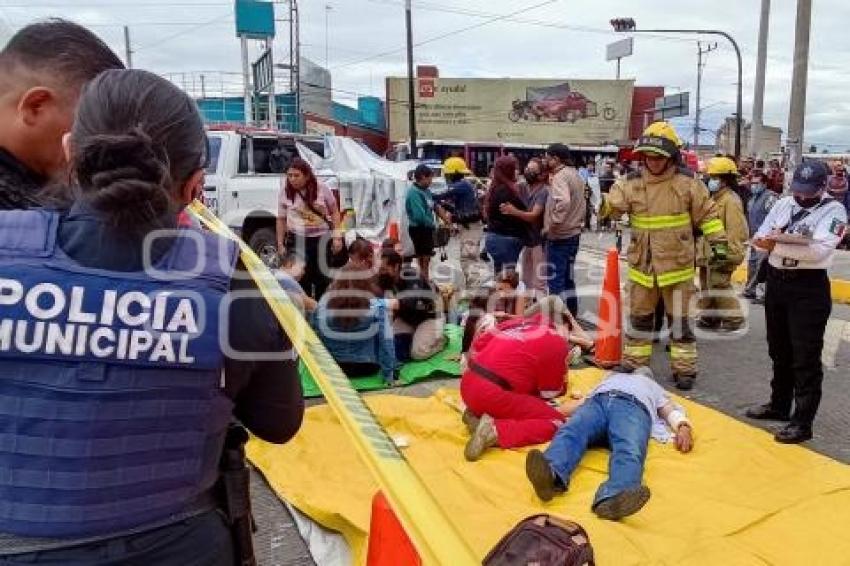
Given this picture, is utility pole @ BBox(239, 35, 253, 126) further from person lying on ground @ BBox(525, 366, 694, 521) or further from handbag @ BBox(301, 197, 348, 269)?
person lying on ground @ BBox(525, 366, 694, 521)

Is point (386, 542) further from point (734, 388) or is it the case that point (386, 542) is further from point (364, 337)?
point (734, 388)

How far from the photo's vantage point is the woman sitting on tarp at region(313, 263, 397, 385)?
5328mm

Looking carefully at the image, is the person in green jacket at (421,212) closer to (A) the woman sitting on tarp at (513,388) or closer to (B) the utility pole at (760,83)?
(A) the woman sitting on tarp at (513,388)

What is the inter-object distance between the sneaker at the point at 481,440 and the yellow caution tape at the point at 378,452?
2678 mm

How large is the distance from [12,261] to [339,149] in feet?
34.2

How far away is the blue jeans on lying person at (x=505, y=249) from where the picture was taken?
7.18m

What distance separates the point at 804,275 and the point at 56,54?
13.7ft

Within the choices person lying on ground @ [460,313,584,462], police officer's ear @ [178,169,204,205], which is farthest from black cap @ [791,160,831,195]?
police officer's ear @ [178,169,204,205]

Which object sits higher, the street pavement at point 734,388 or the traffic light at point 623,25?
the traffic light at point 623,25

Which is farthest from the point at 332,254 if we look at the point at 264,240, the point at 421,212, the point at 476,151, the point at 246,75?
the point at 476,151

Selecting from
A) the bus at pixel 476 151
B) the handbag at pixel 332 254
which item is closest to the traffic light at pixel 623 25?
the bus at pixel 476 151

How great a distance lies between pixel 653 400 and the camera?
4.11 m

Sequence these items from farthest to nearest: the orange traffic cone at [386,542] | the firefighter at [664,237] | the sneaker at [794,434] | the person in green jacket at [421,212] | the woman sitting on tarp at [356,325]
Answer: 1. the person in green jacket at [421,212]
2. the woman sitting on tarp at [356,325]
3. the firefighter at [664,237]
4. the sneaker at [794,434]
5. the orange traffic cone at [386,542]

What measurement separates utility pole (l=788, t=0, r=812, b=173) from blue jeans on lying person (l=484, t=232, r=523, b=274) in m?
5.41
